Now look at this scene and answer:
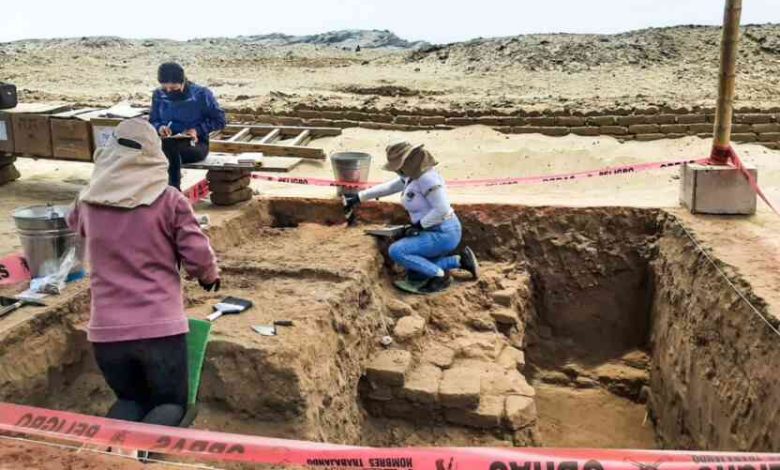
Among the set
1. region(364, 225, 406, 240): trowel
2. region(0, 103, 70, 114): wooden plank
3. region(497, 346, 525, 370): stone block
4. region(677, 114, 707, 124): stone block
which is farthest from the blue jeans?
region(677, 114, 707, 124): stone block

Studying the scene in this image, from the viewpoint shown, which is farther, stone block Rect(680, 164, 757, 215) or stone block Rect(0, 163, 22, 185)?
stone block Rect(0, 163, 22, 185)

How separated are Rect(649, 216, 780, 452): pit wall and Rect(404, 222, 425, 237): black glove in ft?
7.30

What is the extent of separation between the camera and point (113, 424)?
341 centimetres

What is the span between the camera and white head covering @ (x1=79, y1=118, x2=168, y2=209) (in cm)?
331

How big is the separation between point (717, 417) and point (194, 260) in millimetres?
3918

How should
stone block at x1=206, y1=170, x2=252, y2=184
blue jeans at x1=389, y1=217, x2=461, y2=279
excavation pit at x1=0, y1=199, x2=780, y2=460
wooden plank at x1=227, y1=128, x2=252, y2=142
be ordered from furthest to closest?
wooden plank at x1=227, y1=128, x2=252, y2=142
stone block at x1=206, y1=170, x2=252, y2=184
blue jeans at x1=389, y1=217, x2=461, y2=279
excavation pit at x1=0, y1=199, x2=780, y2=460

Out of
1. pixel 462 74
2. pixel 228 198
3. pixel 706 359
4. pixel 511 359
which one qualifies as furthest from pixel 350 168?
pixel 462 74

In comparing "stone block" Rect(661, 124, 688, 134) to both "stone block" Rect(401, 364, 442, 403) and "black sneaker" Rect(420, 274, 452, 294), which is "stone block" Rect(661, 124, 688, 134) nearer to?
"black sneaker" Rect(420, 274, 452, 294)

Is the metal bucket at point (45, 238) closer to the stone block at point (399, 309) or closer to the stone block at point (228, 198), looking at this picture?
the stone block at point (228, 198)

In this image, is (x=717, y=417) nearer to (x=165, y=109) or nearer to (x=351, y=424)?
(x=351, y=424)

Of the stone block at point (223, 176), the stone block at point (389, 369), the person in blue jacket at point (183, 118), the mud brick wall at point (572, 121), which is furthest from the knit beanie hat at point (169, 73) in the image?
the mud brick wall at point (572, 121)

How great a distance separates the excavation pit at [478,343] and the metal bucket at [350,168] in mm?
393

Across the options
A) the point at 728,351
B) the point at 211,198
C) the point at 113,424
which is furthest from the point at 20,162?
the point at 728,351

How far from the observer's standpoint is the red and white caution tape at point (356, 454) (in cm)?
302
